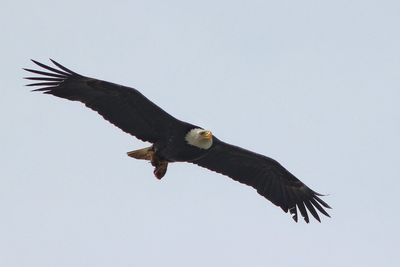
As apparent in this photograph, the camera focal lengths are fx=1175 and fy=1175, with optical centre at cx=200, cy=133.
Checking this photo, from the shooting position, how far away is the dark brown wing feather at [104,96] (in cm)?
2362

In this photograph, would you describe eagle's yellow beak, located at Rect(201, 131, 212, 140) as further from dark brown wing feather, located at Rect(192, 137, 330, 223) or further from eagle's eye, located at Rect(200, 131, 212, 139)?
dark brown wing feather, located at Rect(192, 137, 330, 223)

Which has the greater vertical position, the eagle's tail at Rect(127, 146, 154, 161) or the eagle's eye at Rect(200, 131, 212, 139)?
the eagle's eye at Rect(200, 131, 212, 139)

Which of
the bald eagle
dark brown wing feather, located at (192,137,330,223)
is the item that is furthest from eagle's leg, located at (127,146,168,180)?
dark brown wing feather, located at (192,137,330,223)

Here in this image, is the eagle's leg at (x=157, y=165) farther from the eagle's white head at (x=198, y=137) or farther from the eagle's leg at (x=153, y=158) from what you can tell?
the eagle's white head at (x=198, y=137)

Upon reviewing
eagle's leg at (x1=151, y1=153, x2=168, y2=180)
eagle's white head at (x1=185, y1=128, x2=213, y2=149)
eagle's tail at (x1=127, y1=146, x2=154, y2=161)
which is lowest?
eagle's leg at (x1=151, y1=153, x2=168, y2=180)

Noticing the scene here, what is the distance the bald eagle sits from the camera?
77.6 feet

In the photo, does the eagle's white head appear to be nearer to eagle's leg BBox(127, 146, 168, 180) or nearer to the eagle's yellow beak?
the eagle's yellow beak

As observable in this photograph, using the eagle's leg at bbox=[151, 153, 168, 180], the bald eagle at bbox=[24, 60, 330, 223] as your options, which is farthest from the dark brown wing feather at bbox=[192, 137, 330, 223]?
the eagle's leg at bbox=[151, 153, 168, 180]

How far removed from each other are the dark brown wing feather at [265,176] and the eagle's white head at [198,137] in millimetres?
811

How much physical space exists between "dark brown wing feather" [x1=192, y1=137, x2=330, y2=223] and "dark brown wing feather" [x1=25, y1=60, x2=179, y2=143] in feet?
5.71

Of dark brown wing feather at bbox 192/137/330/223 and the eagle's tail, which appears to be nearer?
the eagle's tail

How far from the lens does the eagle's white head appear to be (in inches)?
949

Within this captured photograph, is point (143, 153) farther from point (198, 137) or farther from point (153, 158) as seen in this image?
point (198, 137)

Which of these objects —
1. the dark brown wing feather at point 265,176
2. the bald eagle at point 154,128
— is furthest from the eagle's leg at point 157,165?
the dark brown wing feather at point 265,176
